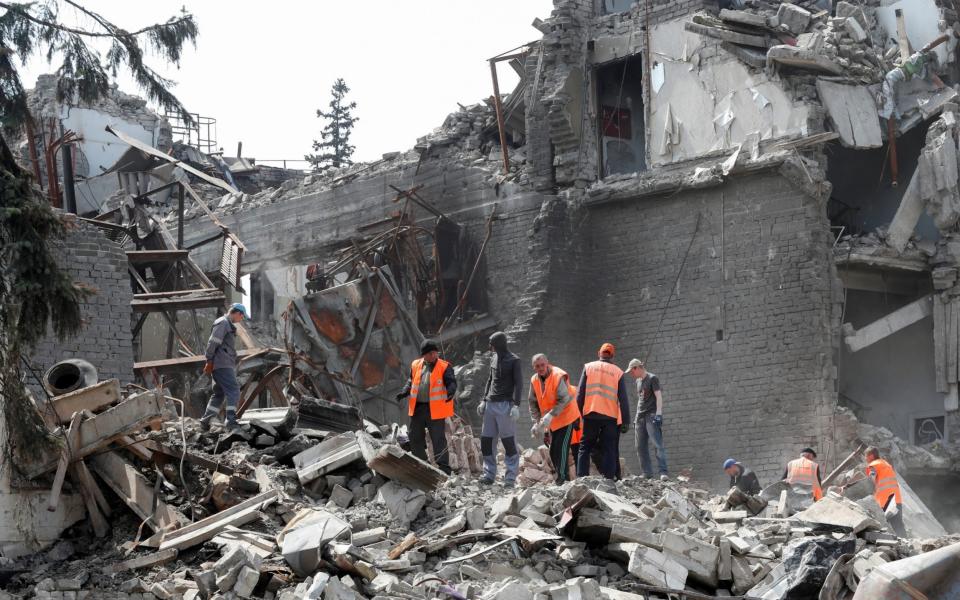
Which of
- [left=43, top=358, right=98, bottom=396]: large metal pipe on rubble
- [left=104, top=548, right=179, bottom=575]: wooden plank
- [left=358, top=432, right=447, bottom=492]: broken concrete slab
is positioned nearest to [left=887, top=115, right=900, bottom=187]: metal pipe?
[left=358, top=432, right=447, bottom=492]: broken concrete slab

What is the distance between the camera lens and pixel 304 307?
20781 millimetres

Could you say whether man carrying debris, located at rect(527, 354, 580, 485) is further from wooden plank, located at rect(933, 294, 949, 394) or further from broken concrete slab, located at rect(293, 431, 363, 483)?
wooden plank, located at rect(933, 294, 949, 394)

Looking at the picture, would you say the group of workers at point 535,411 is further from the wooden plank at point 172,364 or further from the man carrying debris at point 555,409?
the wooden plank at point 172,364

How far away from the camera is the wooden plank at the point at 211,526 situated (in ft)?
33.9

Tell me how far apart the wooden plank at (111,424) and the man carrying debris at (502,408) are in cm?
291

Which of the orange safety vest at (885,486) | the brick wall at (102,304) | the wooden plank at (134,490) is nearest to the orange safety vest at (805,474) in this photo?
the orange safety vest at (885,486)

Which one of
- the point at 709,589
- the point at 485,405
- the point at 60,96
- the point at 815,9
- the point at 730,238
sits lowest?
the point at 709,589

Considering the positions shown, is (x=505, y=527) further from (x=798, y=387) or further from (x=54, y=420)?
(x=798, y=387)

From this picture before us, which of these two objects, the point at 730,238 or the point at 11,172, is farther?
the point at 730,238

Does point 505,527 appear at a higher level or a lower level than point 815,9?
lower

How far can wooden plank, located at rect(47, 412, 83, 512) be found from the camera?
10.8 m

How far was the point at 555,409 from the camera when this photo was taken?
12344 mm

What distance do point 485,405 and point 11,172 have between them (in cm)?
459

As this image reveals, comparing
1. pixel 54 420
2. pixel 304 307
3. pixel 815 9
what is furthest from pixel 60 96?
pixel 815 9
